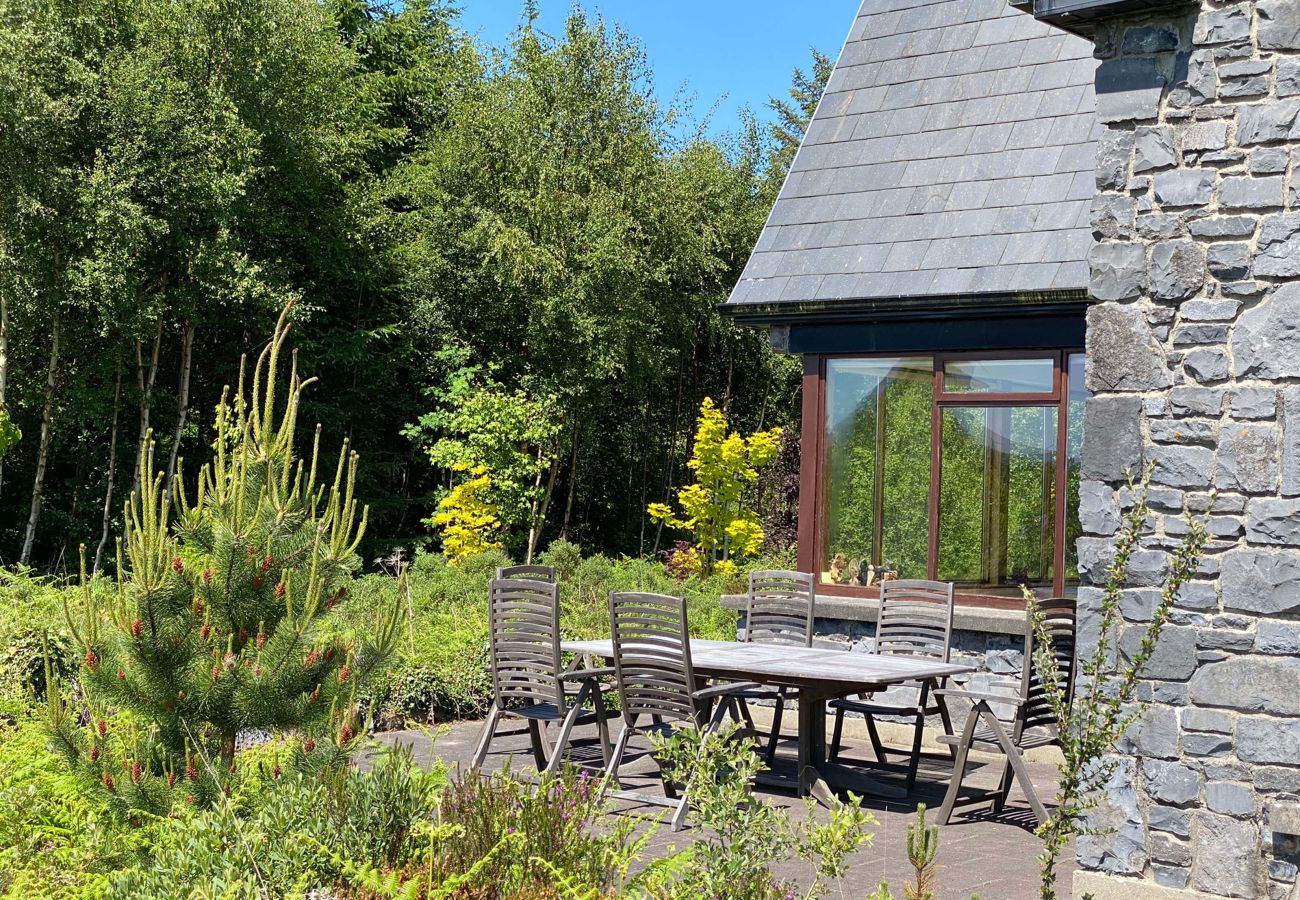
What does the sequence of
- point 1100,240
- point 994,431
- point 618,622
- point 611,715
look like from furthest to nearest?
point 994,431 < point 611,715 < point 618,622 < point 1100,240

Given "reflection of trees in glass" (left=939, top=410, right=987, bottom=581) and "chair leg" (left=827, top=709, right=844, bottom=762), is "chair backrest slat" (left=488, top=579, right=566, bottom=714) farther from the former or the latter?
"reflection of trees in glass" (left=939, top=410, right=987, bottom=581)

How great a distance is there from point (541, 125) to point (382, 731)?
12.0 meters

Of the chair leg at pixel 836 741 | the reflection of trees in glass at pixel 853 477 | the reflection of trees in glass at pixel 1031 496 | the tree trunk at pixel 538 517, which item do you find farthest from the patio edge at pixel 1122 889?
the tree trunk at pixel 538 517

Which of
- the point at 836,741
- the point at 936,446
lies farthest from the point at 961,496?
the point at 836,741

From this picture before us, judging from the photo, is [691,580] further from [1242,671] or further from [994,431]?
[1242,671]

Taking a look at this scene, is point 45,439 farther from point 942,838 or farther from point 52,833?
point 942,838

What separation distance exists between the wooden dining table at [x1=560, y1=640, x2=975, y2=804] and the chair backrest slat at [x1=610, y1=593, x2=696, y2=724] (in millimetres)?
230

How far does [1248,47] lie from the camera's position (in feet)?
16.4

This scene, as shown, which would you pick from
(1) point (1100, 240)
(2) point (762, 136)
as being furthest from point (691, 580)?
(2) point (762, 136)

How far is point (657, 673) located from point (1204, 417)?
9.61 feet

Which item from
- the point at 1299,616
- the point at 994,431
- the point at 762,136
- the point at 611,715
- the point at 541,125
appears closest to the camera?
the point at 1299,616

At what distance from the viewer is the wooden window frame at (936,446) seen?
878 centimetres

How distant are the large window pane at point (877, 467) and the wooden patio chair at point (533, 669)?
2.99 metres

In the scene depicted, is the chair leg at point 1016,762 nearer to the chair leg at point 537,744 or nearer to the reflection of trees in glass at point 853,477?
the chair leg at point 537,744
